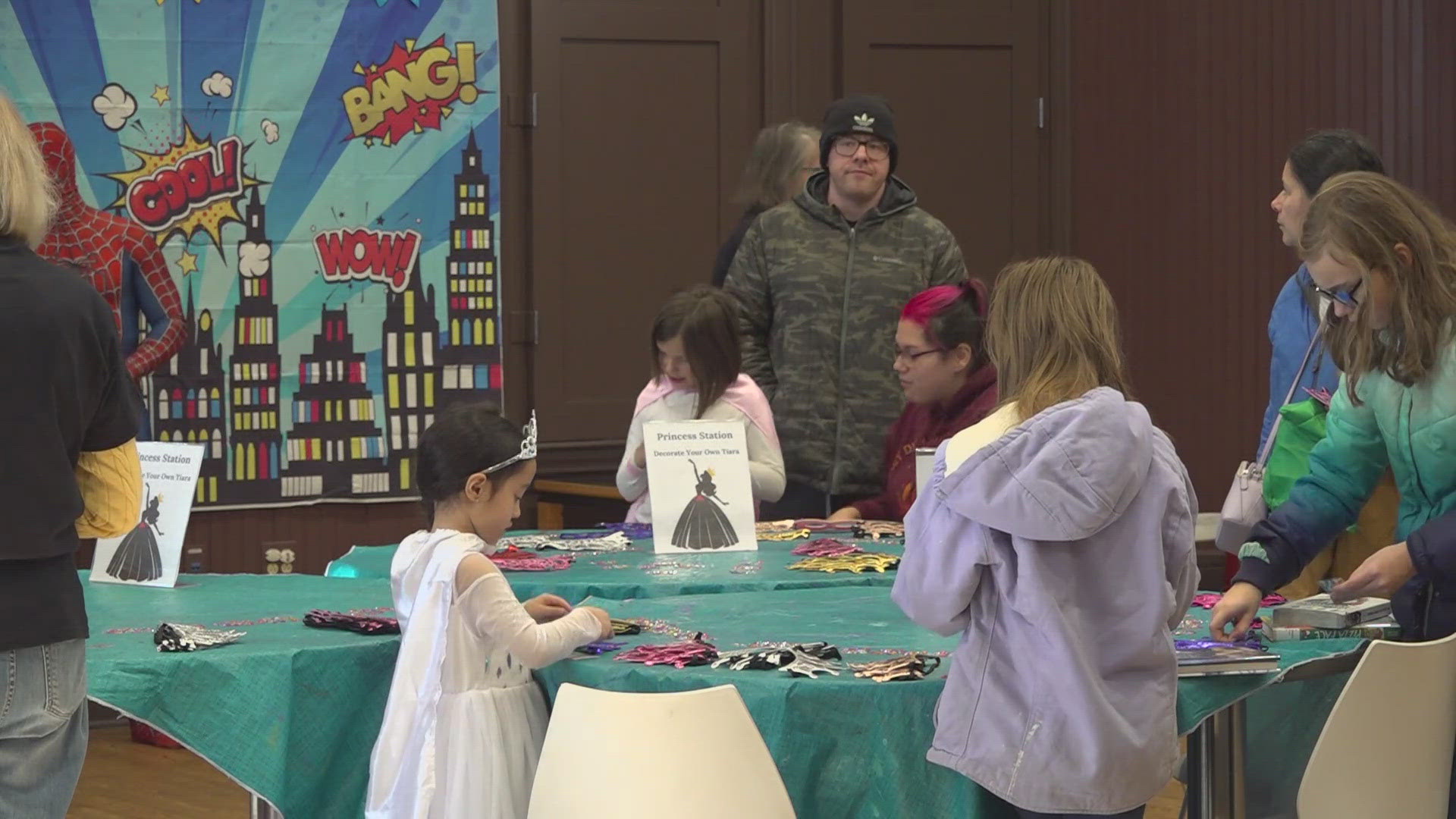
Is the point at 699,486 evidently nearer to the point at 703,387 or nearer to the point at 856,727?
the point at 703,387

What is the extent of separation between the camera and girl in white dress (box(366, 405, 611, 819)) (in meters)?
2.74

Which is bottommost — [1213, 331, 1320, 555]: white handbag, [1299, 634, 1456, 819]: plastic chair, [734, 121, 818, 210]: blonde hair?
[1299, 634, 1456, 819]: plastic chair

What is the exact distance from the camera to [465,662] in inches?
109

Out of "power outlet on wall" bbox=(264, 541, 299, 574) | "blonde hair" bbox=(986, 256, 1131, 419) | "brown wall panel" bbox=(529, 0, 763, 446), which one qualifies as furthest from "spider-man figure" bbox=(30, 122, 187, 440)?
"blonde hair" bbox=(986, 256, 1131, 419)

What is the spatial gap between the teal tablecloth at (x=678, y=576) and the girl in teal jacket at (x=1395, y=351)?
2.97ft

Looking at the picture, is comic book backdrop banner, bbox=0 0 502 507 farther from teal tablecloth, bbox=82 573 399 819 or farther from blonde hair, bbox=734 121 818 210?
teal tablecloth, bbox=82 573 399 819

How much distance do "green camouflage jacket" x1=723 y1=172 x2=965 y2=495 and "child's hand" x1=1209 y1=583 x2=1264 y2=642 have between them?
191 centimetres

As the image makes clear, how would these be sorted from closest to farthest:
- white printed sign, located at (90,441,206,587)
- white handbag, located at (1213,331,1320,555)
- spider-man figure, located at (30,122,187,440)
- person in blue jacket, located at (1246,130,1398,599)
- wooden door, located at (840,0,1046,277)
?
person in blue jacket, located at (1246,130,1398,599) → white handbag, located at (1213,331,1320,555) → white printed sign, located at (90,441,206,587) → spider-man figure, located at (30,122,187,440) → wooden door, located at (840,0,1046,277)

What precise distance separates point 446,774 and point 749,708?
51 cm

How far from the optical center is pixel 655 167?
21.3 ft

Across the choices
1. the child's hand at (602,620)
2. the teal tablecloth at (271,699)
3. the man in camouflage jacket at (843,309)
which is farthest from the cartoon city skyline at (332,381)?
the child's hand at (602,620)

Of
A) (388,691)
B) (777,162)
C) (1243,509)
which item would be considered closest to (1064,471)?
(1243,509)

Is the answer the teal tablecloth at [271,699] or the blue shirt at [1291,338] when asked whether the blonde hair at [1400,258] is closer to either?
the blue shirt at [1291,338]

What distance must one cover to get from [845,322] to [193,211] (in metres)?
2.27
